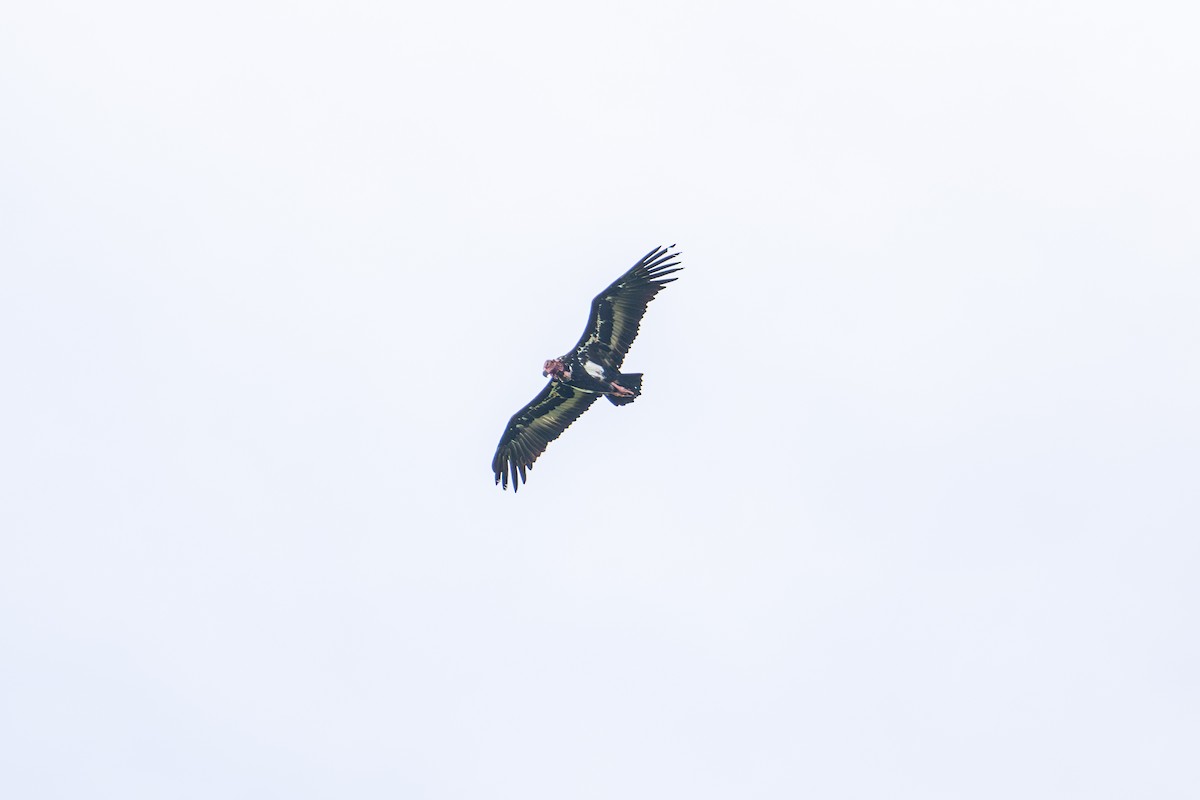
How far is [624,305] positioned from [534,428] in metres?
6.82

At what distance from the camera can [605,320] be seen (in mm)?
51906

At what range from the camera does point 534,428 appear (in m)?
56.2

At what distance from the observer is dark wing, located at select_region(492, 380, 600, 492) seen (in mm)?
55344

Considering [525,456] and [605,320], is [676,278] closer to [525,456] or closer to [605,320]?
[605,320]

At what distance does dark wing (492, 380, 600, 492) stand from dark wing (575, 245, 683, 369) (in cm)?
342

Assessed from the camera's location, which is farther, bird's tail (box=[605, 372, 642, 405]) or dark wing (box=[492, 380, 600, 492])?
dark wing (box=[492, 380, 600, 492])

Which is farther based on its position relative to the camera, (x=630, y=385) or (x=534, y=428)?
(x=534, y=428)

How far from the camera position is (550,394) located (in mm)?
55219

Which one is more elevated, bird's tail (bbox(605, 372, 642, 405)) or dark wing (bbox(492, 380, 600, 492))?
dark wing (bbox(492, 380, 600, 492))

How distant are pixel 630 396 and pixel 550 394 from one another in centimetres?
476

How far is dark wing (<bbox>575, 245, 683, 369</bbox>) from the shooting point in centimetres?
5109

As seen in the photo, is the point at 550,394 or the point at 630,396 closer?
the point at 630,396

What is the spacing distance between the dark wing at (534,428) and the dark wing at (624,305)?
3.42 metres

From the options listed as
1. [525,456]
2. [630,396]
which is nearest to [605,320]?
[630,396]
